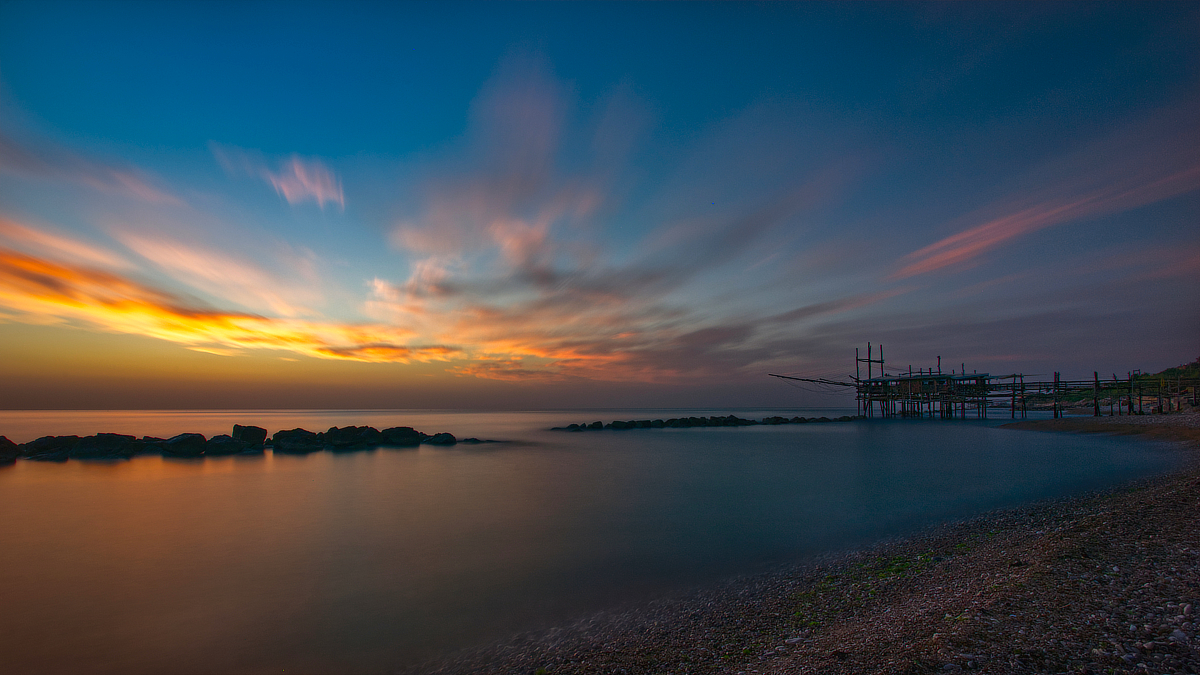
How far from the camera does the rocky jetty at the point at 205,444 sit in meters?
25.5

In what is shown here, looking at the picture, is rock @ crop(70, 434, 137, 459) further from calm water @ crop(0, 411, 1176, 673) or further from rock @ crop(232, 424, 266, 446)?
rock @ crop(232, 424, 266, 446)

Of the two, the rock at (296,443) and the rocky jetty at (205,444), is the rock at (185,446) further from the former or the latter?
the rock at (296,443)

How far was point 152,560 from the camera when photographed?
1039cm

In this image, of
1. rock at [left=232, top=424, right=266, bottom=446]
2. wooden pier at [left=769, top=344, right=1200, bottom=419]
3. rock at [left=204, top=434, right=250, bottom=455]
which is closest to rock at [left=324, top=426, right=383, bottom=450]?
rock at [left=232, top=424, right=266, bottom=446]

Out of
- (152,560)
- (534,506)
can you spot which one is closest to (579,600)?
(534,506)

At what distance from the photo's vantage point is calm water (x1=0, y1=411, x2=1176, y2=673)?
6910 mm

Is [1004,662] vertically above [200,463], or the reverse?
[1004,662]

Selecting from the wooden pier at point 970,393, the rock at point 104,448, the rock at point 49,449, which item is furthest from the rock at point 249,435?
the wooden pier at point 970,393

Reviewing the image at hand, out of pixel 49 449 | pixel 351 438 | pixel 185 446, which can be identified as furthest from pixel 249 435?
pixel 49 449

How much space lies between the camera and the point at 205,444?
28578 mm

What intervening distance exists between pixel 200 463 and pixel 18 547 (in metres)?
15.6

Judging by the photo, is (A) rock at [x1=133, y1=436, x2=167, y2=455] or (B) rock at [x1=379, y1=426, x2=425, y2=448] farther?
(B) rock at [x1=379, y1=426, x2=425, y2=448]

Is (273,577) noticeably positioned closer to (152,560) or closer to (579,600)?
(152,560)

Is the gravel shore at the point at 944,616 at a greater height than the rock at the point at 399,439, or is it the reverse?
the gravel shore at the point at 944,616
